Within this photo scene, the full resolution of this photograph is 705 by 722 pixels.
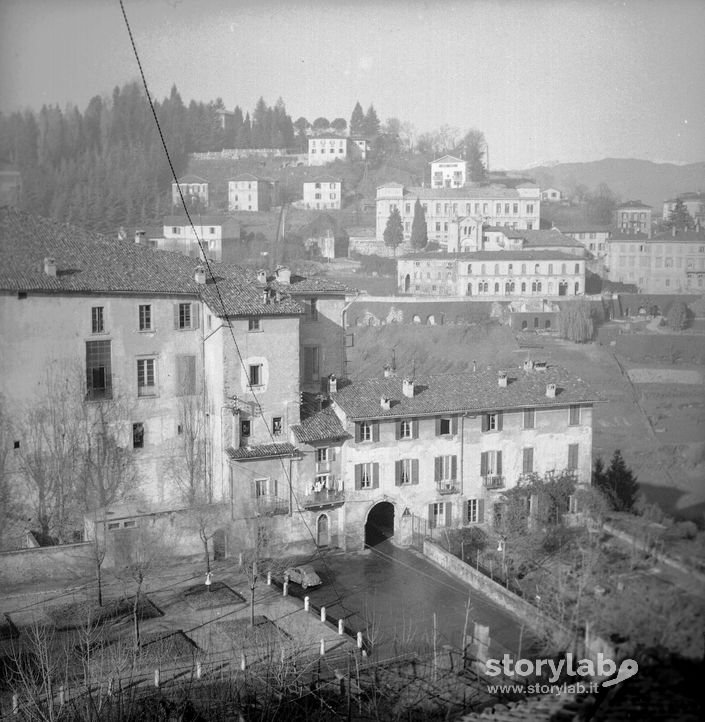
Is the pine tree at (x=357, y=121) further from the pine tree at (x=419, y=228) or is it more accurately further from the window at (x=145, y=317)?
the window at (x=145, y=317)

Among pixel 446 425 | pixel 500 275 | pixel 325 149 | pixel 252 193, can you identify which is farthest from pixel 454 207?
pixel 446 425

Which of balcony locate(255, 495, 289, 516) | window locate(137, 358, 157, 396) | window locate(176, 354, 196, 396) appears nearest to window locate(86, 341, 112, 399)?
window locate(137, 358, 157, 396)

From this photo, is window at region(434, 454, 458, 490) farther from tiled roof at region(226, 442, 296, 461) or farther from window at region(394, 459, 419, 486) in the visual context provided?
tiled roof at region(226, 442, 296, 461)

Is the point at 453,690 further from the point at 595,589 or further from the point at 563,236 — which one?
the point at 563,236

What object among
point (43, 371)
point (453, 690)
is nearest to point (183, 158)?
point (43, 371)

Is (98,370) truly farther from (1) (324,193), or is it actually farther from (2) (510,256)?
(1) (324,193)
